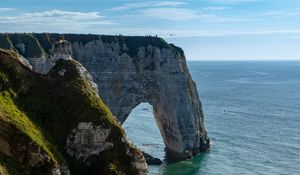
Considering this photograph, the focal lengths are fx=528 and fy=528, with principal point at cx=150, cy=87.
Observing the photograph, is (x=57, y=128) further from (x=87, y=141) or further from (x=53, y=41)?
(x=53, y=41)

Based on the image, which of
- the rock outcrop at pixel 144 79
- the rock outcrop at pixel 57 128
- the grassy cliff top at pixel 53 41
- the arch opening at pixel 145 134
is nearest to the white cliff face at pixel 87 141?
the rock outcrop at pixel 57 128

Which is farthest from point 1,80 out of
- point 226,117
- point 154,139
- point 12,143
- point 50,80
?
point 226,117

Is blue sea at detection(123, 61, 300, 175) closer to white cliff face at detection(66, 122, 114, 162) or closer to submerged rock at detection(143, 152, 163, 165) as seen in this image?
submerged rock at detection(143, 152, 163, 165)

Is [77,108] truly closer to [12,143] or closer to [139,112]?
[12,143]

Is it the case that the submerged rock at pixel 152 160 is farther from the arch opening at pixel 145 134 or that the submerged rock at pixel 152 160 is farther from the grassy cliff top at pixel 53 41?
the grassy cliff top at pixel 53 41

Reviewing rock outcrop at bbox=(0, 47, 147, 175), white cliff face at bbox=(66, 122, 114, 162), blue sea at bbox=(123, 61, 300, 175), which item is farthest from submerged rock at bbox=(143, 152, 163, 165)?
white cliff face at bbox=(66, 122, 114, 162)

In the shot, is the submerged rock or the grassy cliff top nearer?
the submerged rock
